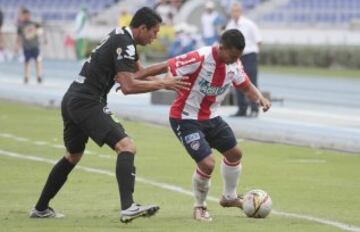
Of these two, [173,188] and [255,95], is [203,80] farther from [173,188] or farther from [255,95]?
[173,188]

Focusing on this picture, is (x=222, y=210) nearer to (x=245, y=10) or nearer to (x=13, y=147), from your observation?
(x=13, y=147)

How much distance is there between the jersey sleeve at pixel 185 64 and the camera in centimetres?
1132

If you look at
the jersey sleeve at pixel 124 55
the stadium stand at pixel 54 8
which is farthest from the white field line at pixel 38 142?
the stadium stand at pixel 54 8

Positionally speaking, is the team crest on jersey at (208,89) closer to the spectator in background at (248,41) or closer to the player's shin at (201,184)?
the player's shin at (201,184)

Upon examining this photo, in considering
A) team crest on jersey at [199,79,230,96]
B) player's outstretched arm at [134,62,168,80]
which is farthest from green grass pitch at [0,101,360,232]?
player's outstretched arm at [134,62,168,80]

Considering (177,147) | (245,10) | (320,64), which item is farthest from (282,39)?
(177,147)

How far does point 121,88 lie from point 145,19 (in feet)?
2.08

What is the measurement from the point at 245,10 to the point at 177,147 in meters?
34.3

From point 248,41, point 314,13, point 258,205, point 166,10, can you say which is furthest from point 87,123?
point 166,10

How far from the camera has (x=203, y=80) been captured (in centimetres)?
1147

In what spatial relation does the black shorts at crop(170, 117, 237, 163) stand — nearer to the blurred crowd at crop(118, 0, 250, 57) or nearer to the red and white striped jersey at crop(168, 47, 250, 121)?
the red and white striped jersey at crop(168, 47, 250, 121)

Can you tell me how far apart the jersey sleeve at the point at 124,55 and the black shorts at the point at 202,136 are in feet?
3.61

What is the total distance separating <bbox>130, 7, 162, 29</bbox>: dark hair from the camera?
35.2ft

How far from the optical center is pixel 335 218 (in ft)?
36.8
